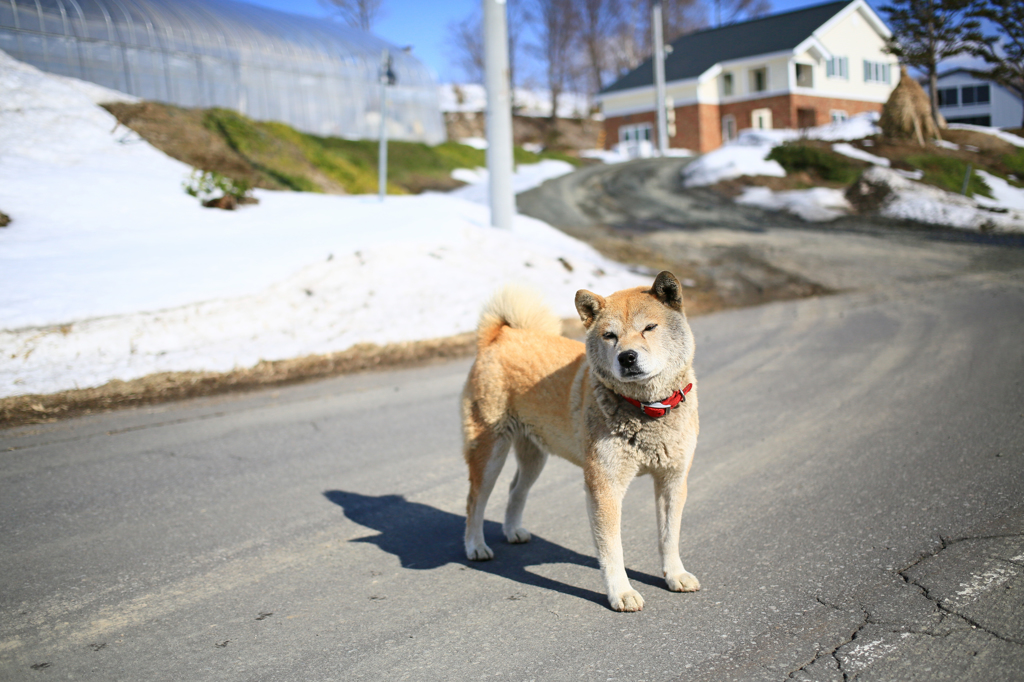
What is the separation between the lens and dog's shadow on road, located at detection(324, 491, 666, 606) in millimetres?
3941

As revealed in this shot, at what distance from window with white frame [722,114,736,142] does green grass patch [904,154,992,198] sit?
80.0 ft

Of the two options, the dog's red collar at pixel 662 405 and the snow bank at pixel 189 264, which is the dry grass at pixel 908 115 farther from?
the dog's red collar at pixel 662 405

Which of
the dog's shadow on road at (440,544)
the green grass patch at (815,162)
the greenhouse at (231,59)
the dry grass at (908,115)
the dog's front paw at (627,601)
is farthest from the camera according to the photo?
the dry grass at (908,115)

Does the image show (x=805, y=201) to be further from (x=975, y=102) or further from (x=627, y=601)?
(x=975, y=102)

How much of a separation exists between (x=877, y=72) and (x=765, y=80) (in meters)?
10.9

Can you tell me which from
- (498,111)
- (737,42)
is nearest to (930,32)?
(737,42)

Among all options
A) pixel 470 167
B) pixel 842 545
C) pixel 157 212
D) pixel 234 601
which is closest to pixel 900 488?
pixel 842 545

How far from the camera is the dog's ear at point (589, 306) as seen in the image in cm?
346

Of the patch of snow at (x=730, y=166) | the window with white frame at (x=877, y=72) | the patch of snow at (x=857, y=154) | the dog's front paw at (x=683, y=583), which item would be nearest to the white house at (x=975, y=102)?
the window with white frame at (x=877, y=72)

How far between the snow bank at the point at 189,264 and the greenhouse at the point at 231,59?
6.53 ft

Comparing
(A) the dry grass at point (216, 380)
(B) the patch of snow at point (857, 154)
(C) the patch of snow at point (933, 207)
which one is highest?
(B) the patch of snow at point (857, 154)

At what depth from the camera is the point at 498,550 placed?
4383 millimetres

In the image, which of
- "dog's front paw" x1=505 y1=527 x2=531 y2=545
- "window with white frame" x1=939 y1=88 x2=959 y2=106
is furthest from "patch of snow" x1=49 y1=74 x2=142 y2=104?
"window with white frame" x1=939 y1=88 x2=959 y2=106

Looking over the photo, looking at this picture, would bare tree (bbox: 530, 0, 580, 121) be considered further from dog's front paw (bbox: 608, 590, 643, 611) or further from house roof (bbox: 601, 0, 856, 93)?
dog's front paw (bbox: 608, 590, 643, 611)
